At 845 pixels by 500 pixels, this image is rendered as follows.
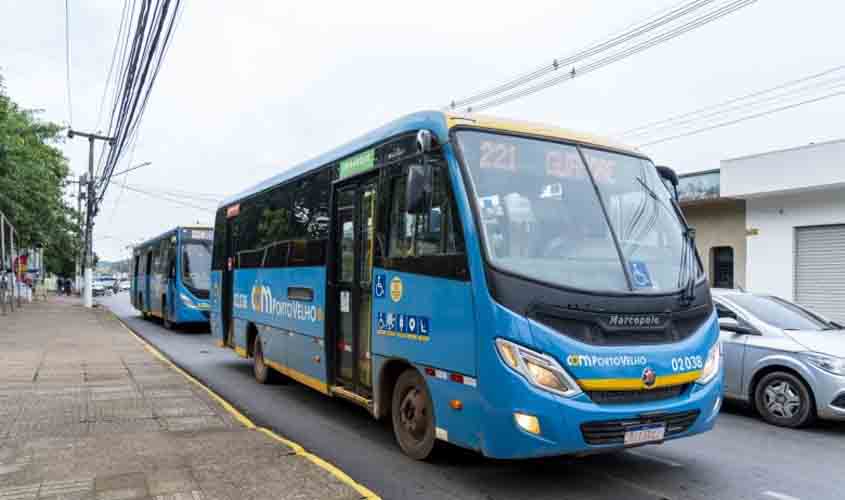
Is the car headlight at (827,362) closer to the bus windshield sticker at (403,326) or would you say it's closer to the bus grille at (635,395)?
the bus grille at (635,395)

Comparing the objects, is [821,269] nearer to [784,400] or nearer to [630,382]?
[784,400]

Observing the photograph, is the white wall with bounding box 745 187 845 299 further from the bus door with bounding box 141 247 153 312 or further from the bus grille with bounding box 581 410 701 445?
the bus door with bounding box 141 247 153 312

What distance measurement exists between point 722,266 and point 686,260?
14.5 metres

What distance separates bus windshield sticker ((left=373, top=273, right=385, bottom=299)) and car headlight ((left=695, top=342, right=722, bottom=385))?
2851 millimetres

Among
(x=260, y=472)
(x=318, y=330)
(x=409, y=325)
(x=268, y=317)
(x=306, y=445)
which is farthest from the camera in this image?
(x=268, y=317)

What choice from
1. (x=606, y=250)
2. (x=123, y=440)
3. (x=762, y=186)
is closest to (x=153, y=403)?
(x=123, y=440)

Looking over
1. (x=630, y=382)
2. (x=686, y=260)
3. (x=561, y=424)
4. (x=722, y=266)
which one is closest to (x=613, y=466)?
(x=630, y=382)

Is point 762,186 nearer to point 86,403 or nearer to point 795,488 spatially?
point 795,488

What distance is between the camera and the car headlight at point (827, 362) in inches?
291

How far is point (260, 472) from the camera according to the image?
5.28m

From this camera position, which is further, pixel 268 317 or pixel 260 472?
pixel 268 317

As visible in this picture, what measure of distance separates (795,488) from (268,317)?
23.2ft

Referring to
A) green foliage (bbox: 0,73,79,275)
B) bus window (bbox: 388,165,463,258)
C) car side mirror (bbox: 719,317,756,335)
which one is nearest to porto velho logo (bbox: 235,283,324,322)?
bus window (bbox: 388,165,463,258)

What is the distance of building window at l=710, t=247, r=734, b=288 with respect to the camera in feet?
60.8
